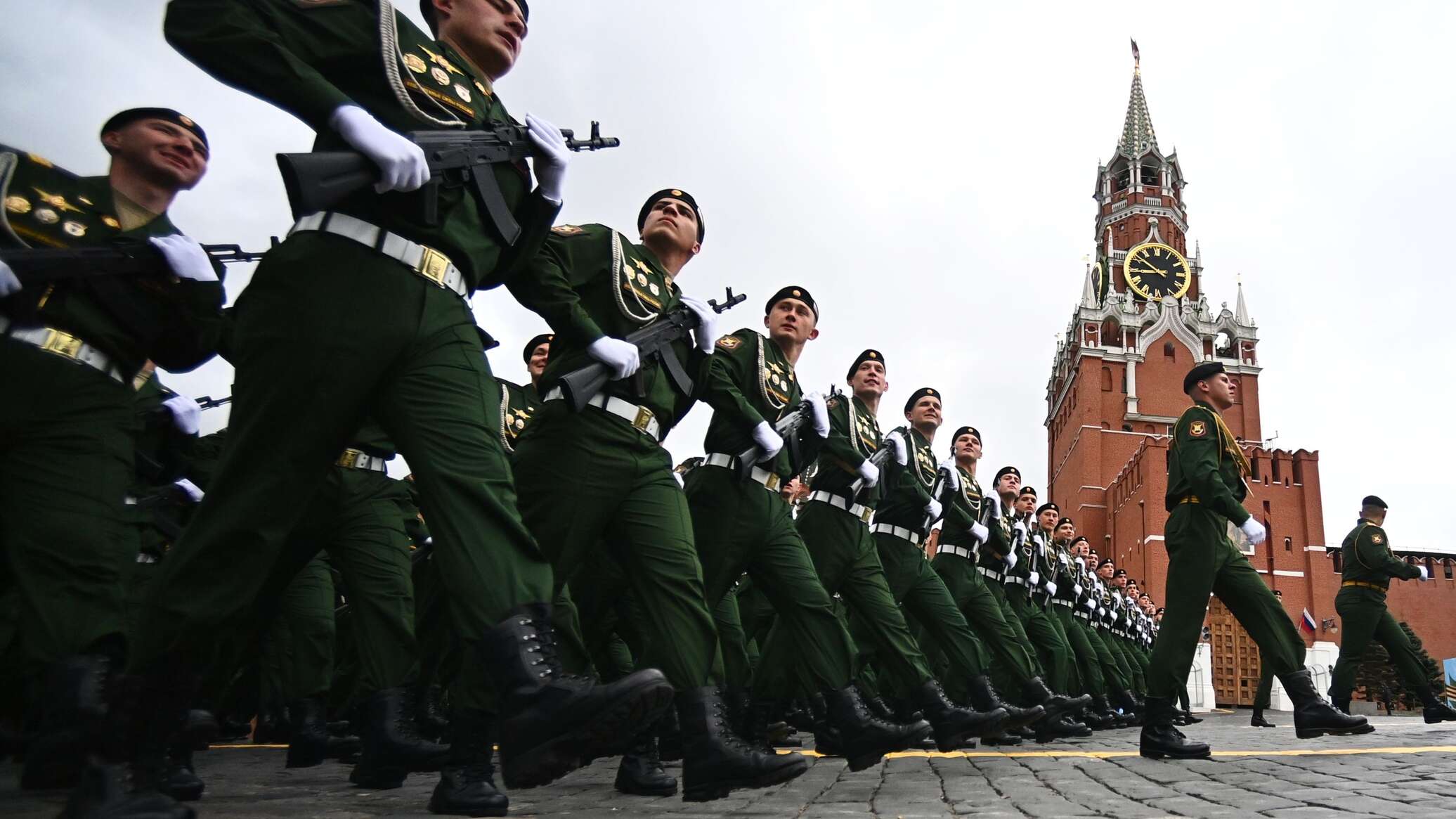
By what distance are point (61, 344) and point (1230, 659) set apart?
43118 mm

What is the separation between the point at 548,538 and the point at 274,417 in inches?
54.2

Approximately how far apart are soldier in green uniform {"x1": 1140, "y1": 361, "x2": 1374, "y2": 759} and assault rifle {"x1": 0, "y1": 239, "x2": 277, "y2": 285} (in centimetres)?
553

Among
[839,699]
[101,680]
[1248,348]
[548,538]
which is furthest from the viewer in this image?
[1248,348]

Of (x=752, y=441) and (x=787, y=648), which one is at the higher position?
(x=752, y=441)

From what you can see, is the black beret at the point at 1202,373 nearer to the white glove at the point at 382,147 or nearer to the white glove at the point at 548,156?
the white glove at the point at 548,156

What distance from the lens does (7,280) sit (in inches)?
134

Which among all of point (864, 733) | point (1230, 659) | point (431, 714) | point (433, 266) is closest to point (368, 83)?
point (433, 266)

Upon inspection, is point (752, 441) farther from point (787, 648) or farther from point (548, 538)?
point (787, 648)

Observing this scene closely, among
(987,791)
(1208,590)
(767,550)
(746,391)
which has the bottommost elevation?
(987,791)

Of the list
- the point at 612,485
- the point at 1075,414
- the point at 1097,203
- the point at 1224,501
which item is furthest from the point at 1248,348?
the point at 612,485

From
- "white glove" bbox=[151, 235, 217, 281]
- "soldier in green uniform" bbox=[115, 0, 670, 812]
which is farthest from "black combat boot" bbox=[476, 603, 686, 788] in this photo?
"white glove" bbox=[151, 235, 217, 281]

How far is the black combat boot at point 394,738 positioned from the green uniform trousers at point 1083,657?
9.66 metres

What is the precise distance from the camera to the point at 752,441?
5270mm

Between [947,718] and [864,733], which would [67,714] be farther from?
[947,718]
